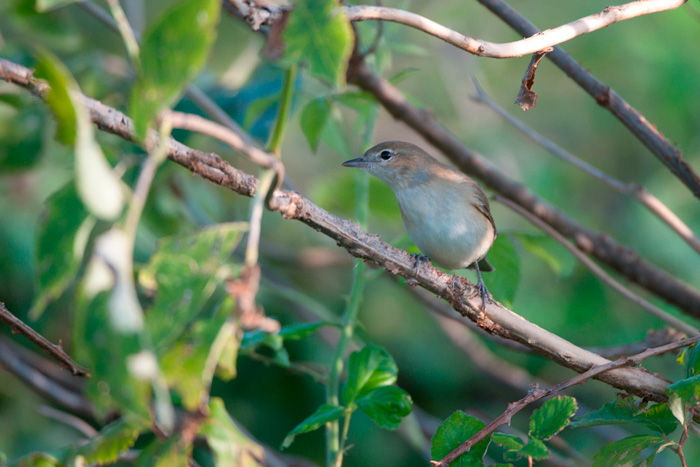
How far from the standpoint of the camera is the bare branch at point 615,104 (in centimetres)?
218

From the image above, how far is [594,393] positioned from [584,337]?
358mm

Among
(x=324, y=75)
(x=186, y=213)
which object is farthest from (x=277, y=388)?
(x=324, y=75)

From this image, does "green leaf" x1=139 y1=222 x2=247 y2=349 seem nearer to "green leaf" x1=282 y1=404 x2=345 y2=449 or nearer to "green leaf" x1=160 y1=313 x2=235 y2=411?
"green leaf" x1=160 y1=313 x2=235 y2=411

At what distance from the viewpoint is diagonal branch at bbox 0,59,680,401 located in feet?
4.73

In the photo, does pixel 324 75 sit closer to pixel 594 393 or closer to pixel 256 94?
pixel 256 94

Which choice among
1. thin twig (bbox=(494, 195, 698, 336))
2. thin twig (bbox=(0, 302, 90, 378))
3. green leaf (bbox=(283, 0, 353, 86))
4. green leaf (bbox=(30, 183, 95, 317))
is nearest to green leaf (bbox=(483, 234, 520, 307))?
thin twig (bbox=(494, 195, 698, 336))

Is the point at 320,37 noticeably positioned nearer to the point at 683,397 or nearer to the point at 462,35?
the point at 462,35

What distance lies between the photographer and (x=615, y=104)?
2215 mm

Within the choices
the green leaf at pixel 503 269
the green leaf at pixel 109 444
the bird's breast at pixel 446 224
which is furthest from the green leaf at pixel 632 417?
the bird's breast at pixel 446 224

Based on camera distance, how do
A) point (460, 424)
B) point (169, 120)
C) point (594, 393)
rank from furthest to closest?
point (594, 393) < point (460, 424) < point (169, 120)

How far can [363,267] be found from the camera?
7.37 ft

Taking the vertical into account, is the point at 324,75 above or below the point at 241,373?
above

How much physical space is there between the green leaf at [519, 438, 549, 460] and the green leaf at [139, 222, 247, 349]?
724mm

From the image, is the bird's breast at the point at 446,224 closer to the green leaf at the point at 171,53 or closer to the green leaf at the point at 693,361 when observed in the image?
the green leaf at the point at 693,361
